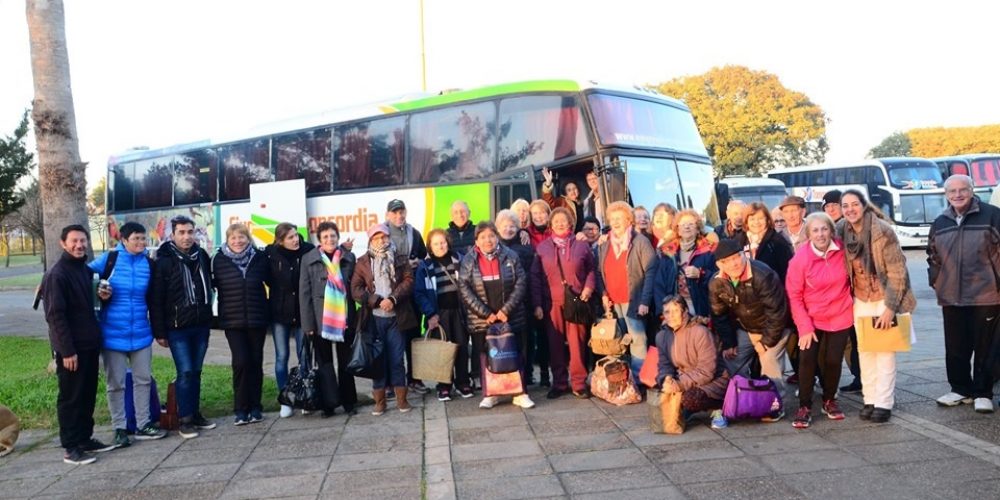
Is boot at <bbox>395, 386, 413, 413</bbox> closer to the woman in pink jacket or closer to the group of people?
the group of people

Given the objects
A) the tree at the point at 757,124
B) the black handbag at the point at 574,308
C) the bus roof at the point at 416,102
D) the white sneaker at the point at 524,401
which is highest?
the tree at the point at 757,124

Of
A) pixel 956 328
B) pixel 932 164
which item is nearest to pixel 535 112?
pixel 956 328

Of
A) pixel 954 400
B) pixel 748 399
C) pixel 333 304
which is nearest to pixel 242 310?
Result: pixel 333 304

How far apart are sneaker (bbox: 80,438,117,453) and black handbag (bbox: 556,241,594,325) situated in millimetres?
3916

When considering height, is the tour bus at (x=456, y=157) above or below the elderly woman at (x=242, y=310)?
above

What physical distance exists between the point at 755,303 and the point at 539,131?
469 centimetres

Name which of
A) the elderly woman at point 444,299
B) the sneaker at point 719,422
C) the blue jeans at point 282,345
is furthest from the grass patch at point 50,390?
the sneaker at point 719,422

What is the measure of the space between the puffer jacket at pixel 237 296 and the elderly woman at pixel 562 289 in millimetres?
2470

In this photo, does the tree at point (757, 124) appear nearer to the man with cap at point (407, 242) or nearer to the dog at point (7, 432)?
the man with cap at point (407, 242)

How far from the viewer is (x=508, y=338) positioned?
253 inches

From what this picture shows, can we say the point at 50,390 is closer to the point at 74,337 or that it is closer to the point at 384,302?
the point at 74,337

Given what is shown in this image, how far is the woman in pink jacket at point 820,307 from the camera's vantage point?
551 centimetres

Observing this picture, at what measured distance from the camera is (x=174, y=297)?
5.93 meters

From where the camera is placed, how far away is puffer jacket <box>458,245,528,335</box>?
6.54m
